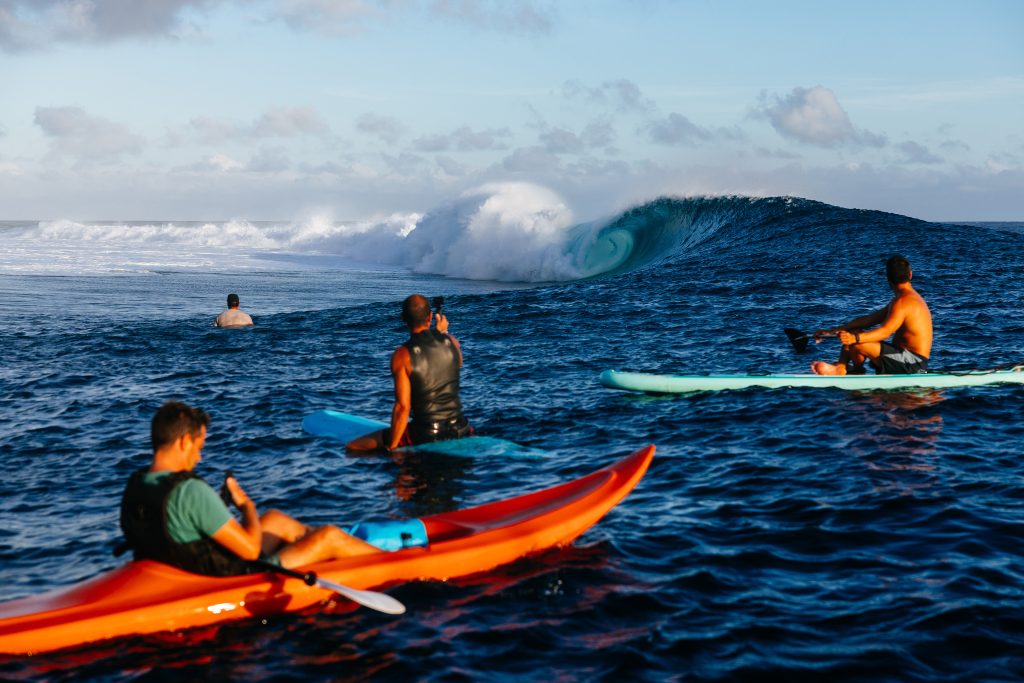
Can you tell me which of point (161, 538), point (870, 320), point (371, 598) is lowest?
point (371, 598)

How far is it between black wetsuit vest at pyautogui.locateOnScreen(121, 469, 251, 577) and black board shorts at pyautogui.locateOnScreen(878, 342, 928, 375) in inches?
334

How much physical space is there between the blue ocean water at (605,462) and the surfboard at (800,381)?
0.20 m

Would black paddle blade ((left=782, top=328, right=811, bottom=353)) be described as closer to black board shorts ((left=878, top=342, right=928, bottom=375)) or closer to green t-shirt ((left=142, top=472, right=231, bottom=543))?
black board shorts ((left=878, top=342, right=928, bottom=375))

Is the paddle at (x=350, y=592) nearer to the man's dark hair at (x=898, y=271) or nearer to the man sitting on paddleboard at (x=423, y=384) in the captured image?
the man sitting on paddleboard at (x=423, y=384)

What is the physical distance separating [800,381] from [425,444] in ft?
16.4

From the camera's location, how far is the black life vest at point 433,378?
8.94 metres

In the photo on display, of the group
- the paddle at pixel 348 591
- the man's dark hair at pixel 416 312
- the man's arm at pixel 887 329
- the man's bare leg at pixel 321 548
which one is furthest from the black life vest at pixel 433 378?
the man's arm at pixel 887 329

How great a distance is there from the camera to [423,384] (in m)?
9.11

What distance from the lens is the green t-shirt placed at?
533 cm

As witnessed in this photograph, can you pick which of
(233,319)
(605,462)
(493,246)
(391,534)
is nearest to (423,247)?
(493,246)

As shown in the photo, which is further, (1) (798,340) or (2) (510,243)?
(2) (510,243)

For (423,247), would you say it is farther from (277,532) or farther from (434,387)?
(277,532)

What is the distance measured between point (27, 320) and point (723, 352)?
587 inches

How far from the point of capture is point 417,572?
6258mm
